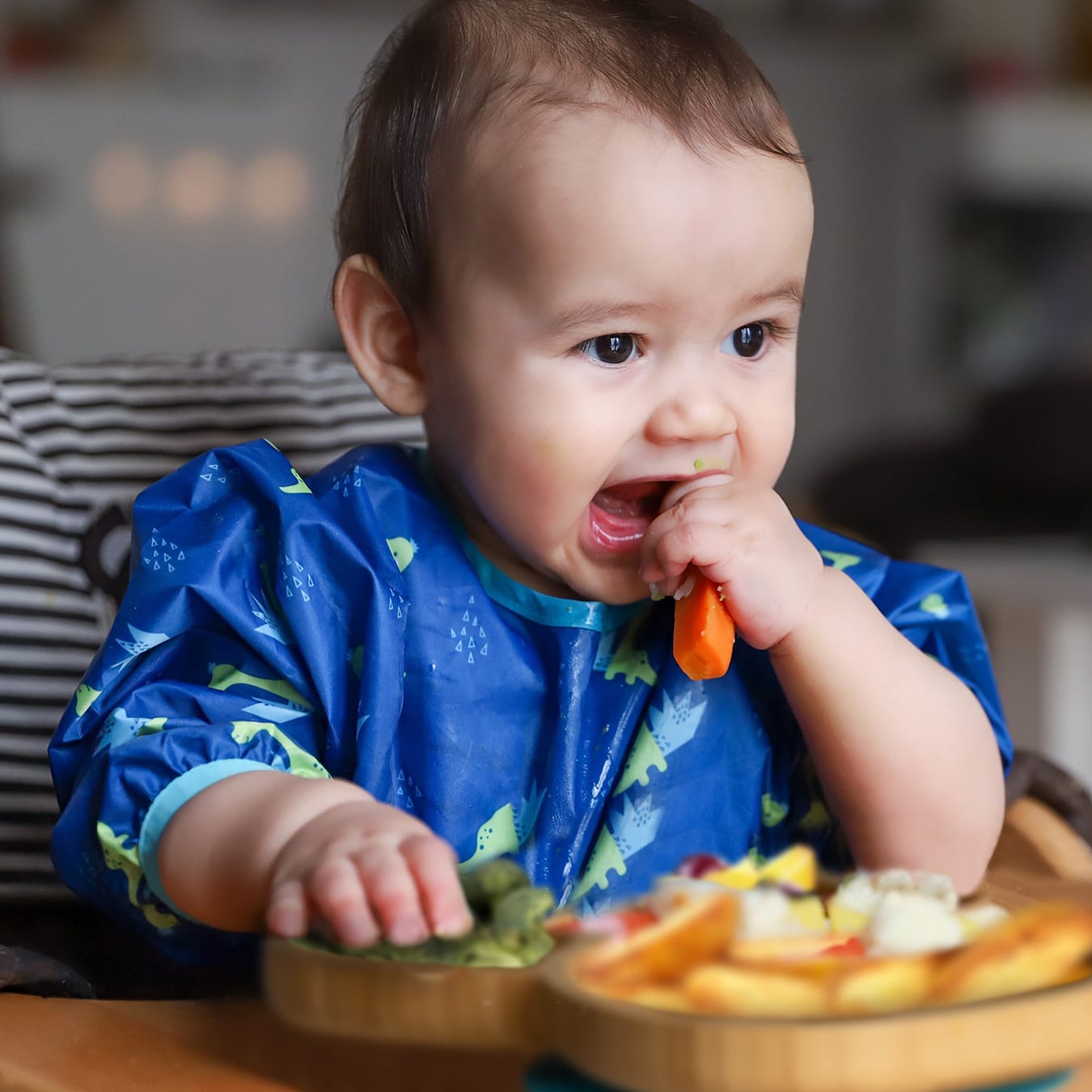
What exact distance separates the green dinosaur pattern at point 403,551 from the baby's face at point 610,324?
2.1 inches

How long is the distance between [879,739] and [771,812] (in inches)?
3.3

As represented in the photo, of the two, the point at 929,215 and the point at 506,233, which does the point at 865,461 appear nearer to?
the point at 929,215

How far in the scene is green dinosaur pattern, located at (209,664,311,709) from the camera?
60 centimetres

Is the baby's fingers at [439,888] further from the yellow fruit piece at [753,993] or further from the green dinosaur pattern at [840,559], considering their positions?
the green dinosaur pattern at [840,559]

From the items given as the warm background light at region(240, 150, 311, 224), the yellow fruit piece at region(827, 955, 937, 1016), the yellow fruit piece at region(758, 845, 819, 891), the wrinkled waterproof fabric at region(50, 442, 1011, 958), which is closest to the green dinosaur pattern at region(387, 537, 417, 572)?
the wrinkled waterproof fabric at region(50, 442, 1011, 958)

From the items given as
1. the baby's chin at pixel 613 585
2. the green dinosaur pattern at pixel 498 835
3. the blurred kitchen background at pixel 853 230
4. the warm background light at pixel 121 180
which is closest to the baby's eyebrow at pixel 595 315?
the baby's chin at pixel 613 585

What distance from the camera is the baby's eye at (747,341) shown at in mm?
584

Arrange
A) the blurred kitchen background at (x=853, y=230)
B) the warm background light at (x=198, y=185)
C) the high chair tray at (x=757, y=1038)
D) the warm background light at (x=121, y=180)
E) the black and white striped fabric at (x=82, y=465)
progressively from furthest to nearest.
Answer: the warm background light at (x=198, y=185) → the warm background light at (x=121, y=180) → the blurred kitchen background at (x=853, y=230) → the black and white striped fabric at (x=82, y=465) → the high chair tray at (x=757, y=1038)

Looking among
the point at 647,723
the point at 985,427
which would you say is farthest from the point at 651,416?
the point at 985,427

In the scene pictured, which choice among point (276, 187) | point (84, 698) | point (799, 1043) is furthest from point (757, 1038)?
point (276, 187)

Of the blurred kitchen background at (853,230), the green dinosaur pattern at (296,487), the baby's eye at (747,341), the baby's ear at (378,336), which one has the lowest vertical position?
the blurred kitchen background at (853,230)

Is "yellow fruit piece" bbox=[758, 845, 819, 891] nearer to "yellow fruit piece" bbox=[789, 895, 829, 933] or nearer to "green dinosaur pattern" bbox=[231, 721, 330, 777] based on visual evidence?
"yellow fruit piece" bbox=[789, 895, 829, 933]

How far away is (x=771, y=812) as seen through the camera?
66 cm

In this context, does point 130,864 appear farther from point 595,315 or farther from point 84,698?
point 595,315
